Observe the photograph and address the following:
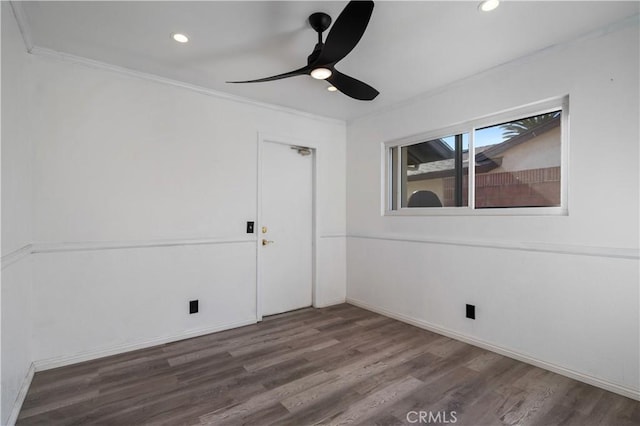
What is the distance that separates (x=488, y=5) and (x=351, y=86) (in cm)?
99

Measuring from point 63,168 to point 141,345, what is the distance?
1.65 meters

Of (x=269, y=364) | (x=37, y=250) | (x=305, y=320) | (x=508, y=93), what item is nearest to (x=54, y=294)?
(x=37, y=250)

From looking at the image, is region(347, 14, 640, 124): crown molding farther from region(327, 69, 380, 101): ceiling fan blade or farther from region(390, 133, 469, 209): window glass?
region(327, 69, 380, 101): ceiling fan blade

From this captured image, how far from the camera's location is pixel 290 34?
2.19 meters

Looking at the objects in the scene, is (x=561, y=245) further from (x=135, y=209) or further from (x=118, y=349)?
(x=118, y=349)

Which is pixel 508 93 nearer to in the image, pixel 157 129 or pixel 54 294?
pixel 157 129

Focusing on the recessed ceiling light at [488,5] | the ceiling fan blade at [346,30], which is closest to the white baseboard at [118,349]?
the ceiling fan blade at [346,30]

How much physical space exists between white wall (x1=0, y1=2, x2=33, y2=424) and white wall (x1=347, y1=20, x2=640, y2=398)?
3.26 metres

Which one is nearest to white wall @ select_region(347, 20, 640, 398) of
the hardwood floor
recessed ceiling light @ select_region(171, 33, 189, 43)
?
the hardwood floor

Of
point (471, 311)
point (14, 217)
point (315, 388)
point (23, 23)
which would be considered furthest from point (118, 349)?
point (471, 311)

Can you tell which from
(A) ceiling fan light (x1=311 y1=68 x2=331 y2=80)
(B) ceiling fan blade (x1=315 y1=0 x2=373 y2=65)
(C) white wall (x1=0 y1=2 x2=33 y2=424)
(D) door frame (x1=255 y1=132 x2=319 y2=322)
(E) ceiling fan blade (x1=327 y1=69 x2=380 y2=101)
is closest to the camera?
(B) ceiling fan blade (x1=315 y1=0 x2=373 y2=65)

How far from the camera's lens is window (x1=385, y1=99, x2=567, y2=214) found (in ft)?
8.16

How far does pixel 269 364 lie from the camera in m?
2.50

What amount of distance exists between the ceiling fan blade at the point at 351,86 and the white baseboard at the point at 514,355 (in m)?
2.38
